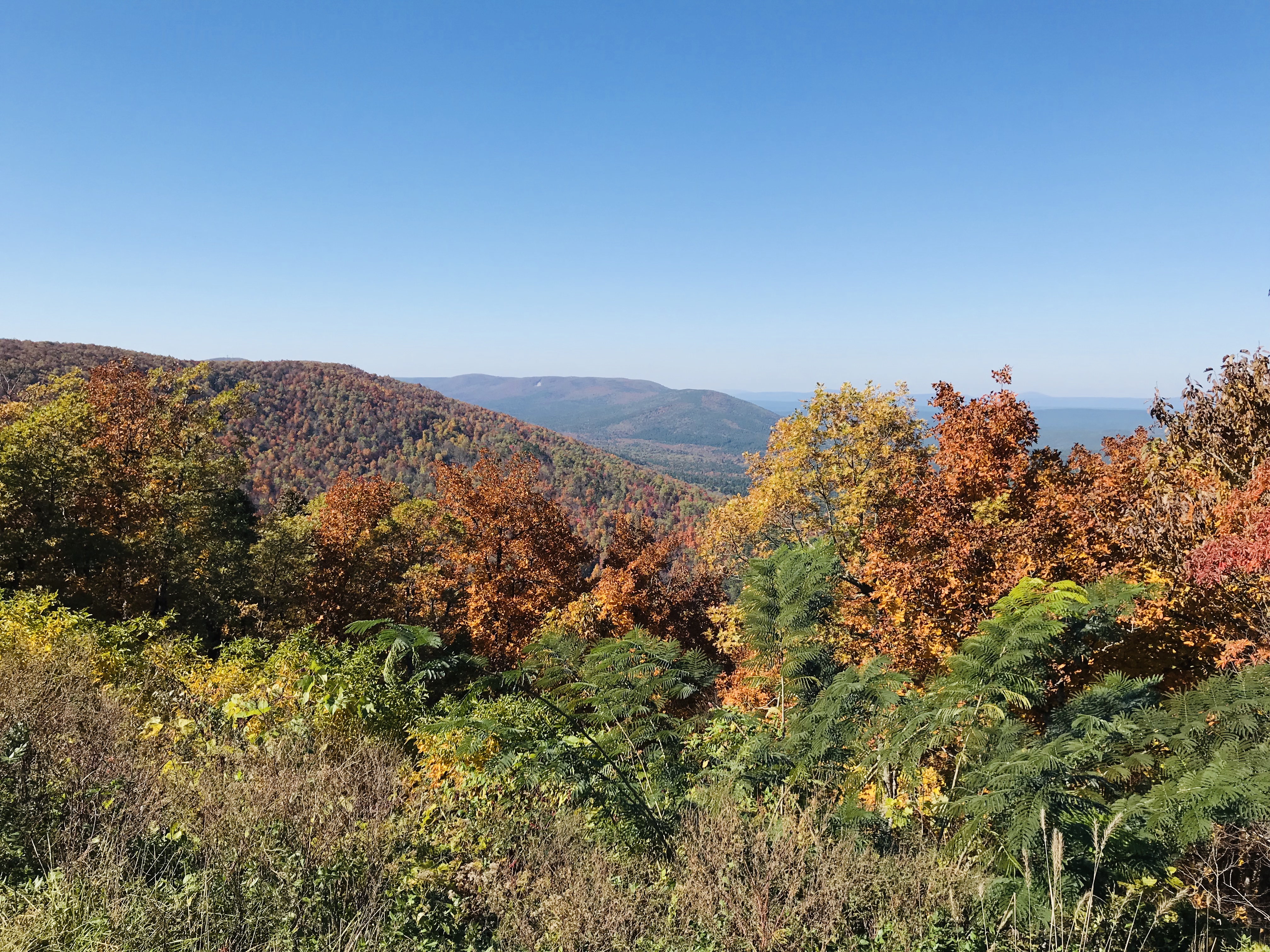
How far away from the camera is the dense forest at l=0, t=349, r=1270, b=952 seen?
11.6ft

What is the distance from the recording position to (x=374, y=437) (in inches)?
4552

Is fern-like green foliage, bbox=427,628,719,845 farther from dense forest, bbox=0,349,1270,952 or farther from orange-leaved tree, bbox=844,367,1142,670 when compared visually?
orange-leaved tree, bbox=844,367,1142,670

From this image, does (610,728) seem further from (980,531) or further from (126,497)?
(126,497)

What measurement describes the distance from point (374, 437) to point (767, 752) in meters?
121

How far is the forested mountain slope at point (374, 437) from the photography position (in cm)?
8262

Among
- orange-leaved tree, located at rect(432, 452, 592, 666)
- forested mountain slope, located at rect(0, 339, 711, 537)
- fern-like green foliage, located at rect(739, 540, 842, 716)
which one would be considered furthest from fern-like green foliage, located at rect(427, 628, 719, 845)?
forested mountain slope, located at rect(0, 339, 711, 537)

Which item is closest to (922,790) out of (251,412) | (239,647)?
(239,647)

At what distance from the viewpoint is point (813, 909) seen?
3.64 m

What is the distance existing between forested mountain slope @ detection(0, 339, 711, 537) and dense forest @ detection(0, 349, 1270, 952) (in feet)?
221

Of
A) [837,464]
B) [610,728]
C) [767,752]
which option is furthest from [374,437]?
[767,752]

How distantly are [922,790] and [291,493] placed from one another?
28.9m

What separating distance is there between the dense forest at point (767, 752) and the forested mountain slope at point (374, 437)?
6732 cm

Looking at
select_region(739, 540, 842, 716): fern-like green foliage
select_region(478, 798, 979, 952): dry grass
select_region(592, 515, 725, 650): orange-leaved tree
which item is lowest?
select_region(592, 515, 725, 650): orange-leaved tree

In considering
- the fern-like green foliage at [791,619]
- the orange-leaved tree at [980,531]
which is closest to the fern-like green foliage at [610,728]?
the fern-like green foliage at [791,619]
